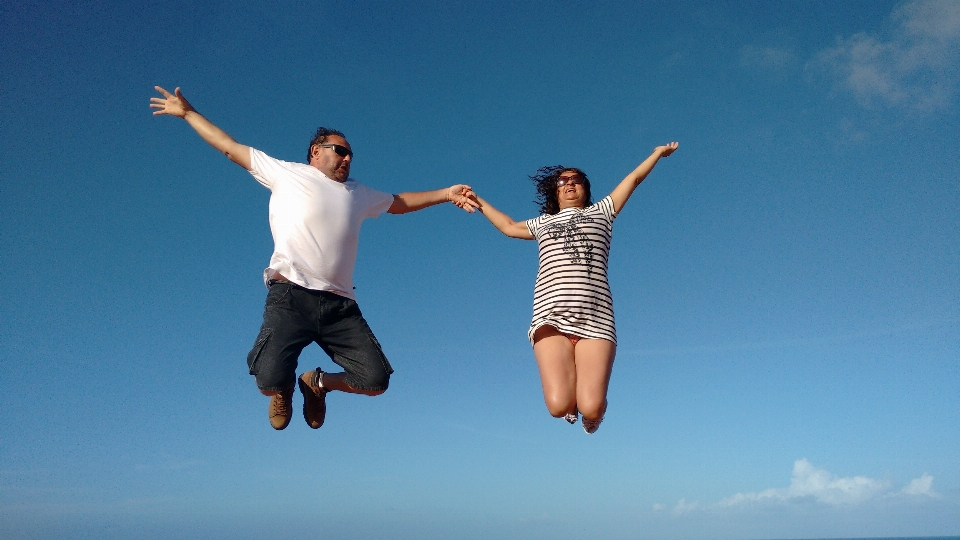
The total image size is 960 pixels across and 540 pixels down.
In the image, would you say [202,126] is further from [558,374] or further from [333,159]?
[558,374]

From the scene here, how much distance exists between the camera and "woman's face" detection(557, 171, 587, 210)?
29.2ft

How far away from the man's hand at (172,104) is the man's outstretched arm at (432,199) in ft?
8.20

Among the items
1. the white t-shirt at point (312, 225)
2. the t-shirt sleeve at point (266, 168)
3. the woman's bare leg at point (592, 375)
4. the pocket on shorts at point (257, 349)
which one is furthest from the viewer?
the t-shirt sleeve at point (266, 168)

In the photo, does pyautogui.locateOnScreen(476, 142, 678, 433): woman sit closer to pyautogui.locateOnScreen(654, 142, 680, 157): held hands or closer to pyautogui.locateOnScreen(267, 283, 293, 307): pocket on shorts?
pyautogui.locateOnScreen(654, 142, 680, 157): held hands

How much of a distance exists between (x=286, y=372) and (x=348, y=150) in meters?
2.52

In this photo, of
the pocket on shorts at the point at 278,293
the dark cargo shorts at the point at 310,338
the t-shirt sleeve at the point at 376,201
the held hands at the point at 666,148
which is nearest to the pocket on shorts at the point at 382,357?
the dark cargo shorts at the point at 310,338

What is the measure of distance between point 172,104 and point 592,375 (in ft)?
17.9

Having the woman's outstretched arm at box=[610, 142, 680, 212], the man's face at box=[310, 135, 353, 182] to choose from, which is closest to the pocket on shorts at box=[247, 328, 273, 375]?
the man's face at box=[310, 135, 353, 182]

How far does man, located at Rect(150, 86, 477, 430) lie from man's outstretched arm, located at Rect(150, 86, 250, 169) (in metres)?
0.01

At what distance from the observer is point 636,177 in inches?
352

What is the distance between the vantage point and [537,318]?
27.5 ft

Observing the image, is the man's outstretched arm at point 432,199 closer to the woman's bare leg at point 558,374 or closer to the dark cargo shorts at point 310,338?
the dark cargo shorts at point 310,338

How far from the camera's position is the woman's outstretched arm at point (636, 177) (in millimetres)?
8711

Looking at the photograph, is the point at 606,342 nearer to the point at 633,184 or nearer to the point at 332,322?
the point at 633,184
